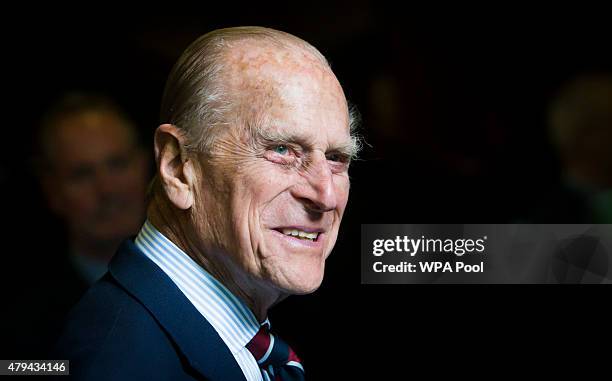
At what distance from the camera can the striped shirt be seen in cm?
169

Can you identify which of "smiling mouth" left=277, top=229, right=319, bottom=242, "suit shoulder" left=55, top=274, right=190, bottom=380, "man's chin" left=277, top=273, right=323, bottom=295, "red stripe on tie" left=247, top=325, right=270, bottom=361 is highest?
"smiling mouth" left=277, top=229, right=319, bottom=242

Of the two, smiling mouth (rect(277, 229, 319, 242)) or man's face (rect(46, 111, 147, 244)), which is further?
man's face (rect(46, 111, 147, 244))

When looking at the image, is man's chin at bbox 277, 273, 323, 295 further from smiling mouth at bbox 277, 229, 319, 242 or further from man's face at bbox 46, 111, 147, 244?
man's face at bbox 46, 111, 147, 244

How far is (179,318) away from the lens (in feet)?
5.35

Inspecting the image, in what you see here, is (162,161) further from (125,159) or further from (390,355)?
(390,355)

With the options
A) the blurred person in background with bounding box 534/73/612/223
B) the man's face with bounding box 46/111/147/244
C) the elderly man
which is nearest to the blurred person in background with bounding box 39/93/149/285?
the man's face with bounding box 46/111/147/244

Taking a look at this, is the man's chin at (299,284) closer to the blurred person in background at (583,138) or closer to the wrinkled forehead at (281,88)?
the wrinkled forehead at (281,88)

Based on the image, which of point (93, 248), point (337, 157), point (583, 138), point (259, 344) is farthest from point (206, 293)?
point (583, 138)

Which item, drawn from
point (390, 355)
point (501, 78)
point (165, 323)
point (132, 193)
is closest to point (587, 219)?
point (501, 78)

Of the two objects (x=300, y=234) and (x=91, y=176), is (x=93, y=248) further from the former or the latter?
(x=300, y=234)

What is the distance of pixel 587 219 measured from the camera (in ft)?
8.96

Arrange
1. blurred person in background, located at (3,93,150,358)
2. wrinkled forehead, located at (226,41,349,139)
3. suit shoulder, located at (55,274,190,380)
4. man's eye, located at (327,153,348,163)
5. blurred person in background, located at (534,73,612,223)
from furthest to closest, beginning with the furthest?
blurred person in background, located at (534,73,612,223) → blurred person in background, located at (3,93,150,358) → man's eye, located at (327,153,348,163) → wrinkled forehead, located at (226,41,349,139) → suit shoulder, located at (55,274,190,380)

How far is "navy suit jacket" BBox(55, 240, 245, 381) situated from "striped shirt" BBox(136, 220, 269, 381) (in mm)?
29

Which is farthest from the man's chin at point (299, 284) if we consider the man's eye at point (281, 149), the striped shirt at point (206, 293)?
the man's eye at point (281, 149)
